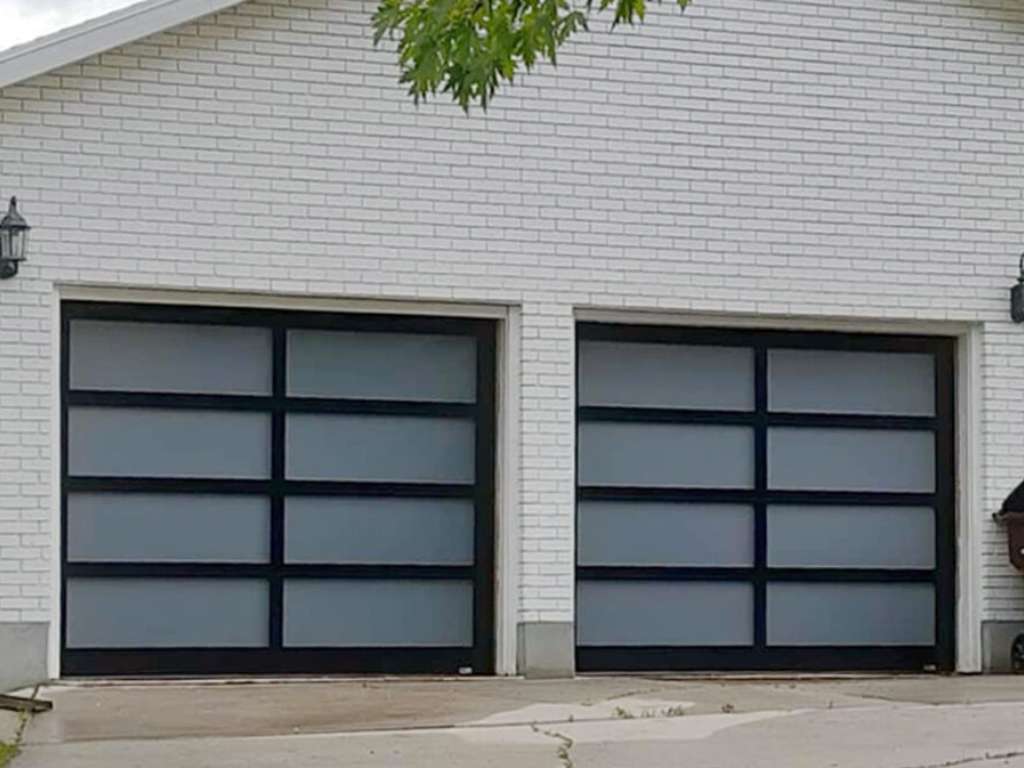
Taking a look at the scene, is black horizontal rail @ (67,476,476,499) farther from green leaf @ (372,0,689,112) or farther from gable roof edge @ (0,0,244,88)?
green leaf @ (372,0,689,112)

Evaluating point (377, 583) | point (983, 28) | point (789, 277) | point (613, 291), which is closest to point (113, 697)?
point (377, 583)

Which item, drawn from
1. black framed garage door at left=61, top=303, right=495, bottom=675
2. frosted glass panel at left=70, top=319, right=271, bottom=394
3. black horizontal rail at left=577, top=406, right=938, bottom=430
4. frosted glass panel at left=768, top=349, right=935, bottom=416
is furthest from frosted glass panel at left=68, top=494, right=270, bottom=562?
frosted glass panel at left=768, top=349, right=935, bottom=416

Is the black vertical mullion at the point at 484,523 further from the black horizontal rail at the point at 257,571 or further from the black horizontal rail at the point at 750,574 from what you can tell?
the black horizontal rail at the point at 750,574

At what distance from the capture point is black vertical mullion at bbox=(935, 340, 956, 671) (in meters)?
13.7

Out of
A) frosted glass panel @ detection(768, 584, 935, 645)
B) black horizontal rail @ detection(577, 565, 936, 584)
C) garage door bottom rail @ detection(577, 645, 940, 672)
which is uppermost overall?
black horizontal rail @ detection(577, 565, 936, 584)

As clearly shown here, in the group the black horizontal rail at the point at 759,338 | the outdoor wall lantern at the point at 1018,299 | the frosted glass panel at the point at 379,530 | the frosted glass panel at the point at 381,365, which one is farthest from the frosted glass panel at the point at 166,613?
the outdoor wall lantern at the point at 1018,299

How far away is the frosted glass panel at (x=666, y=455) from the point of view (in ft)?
43.0

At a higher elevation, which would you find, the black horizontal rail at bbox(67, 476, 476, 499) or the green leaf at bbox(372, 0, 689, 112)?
the green leaf at bbox(372, 0, 689, 112)

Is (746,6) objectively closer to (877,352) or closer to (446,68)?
(877,352)

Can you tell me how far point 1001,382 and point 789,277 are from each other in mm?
1640

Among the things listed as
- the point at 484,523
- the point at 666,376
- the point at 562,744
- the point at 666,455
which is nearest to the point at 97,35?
the point at 484,523

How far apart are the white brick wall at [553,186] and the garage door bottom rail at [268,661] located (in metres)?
0.53

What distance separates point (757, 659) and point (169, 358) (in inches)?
171

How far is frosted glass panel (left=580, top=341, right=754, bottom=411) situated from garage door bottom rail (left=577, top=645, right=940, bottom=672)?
1599mm
